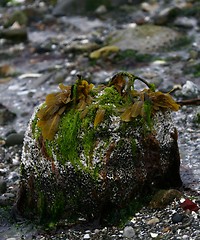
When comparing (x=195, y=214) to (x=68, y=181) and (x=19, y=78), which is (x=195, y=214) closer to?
(x=68, y=181)

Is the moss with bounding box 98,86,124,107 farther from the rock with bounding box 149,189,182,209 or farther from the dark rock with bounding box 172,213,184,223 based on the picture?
the dark rock with bounding box 172,213,184,223

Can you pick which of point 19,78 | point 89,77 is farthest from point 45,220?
point 19,78

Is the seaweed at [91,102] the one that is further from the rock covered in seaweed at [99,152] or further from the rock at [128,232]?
the rock at [128,232]

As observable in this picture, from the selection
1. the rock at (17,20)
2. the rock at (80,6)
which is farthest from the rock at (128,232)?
the rock at (80,6)

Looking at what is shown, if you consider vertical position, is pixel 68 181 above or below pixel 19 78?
above

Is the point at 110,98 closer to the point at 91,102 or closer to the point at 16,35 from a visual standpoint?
the point at 91,102
